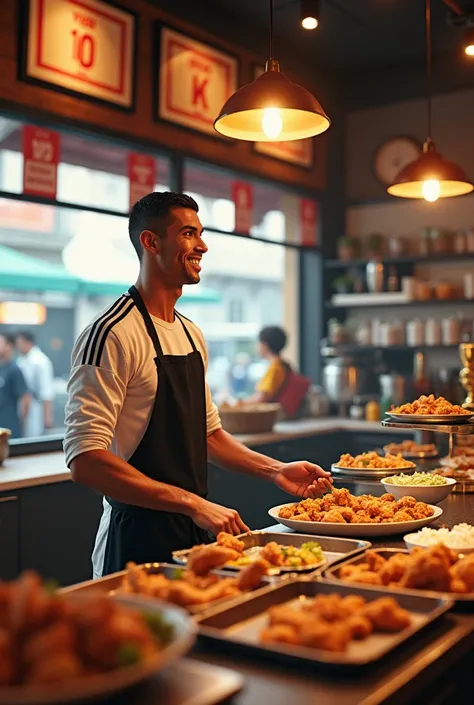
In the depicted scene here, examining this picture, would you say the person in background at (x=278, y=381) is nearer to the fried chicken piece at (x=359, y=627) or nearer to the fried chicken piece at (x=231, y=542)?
the fried chicken piece at (x=231, y=542)

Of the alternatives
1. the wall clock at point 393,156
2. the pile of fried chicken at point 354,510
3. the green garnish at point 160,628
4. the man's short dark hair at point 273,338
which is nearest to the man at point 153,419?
the pile of fried chicken at point 354,510

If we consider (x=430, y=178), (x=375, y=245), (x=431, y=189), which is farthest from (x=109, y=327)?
(x=375, y=245)

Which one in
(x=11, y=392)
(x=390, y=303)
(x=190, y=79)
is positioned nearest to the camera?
(x=190, y=79)

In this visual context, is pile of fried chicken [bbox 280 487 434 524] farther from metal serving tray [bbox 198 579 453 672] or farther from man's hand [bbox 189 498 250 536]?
metal serving tray [bbox 198 579 453 672]

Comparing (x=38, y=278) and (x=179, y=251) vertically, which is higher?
(x=38, y=278)

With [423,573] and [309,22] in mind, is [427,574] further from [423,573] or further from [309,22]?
[309,22]

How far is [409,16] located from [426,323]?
88.2 inches

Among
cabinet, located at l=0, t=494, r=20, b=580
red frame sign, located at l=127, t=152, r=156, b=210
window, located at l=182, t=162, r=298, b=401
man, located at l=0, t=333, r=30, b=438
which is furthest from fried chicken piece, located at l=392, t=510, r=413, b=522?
man, located at l=0, t=333, r=30, b=438

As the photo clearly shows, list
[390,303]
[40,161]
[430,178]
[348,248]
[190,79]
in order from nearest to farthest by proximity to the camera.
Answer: [430,178] → [40,161] → [190,79] → [390,303] → [348,248]

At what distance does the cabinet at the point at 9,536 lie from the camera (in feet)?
11.8

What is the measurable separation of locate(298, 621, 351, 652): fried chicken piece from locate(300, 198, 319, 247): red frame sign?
Answer: 5780 mm

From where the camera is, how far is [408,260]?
22.2 ft

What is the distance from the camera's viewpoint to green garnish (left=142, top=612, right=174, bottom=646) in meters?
1.18

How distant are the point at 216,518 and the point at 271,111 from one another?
134 cm
